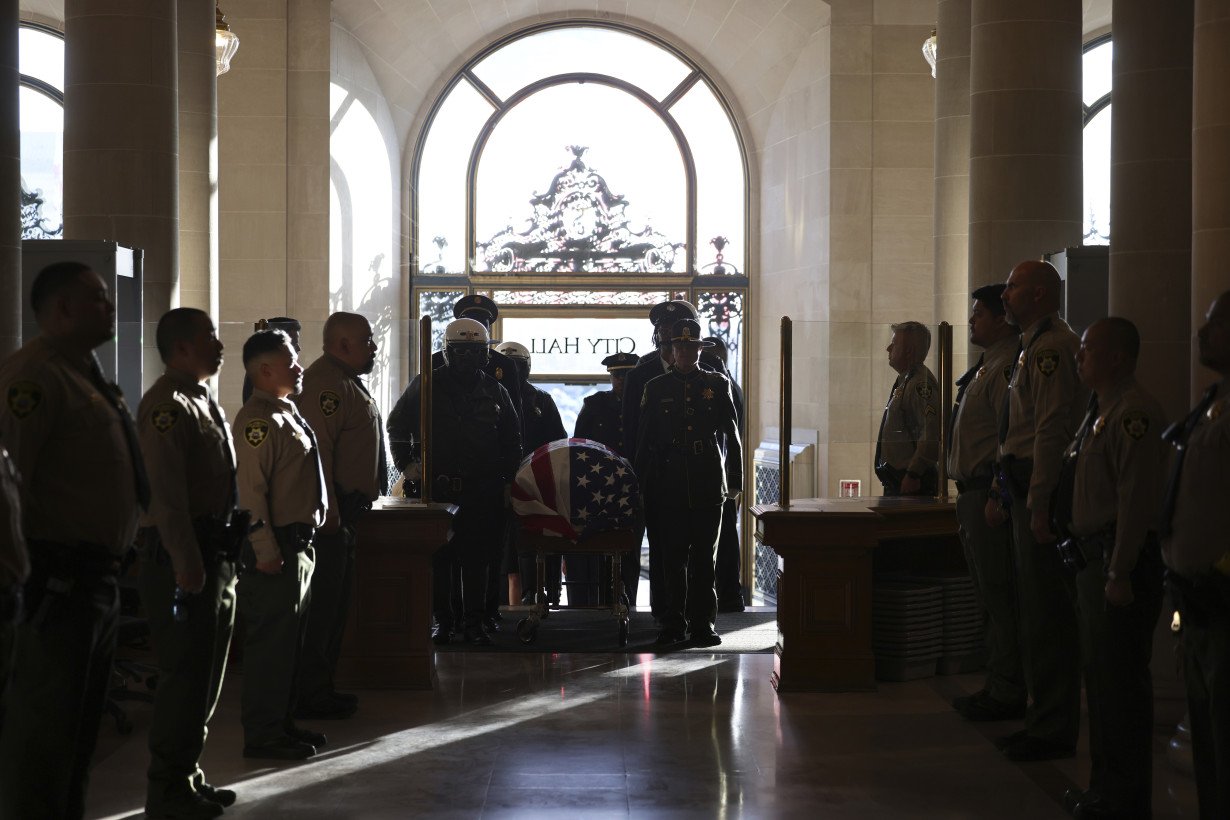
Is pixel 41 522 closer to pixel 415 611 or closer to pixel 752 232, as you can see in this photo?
pixel 415 611

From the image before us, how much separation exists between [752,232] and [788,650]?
998 centimetres

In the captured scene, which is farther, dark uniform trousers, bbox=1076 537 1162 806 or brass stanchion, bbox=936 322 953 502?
brass stanchion, bbox=936 322 953 502

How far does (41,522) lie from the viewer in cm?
382

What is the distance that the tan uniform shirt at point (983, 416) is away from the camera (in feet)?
20.5

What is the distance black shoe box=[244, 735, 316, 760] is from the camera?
5.62 metres

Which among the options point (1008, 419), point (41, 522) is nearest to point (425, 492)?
point (1008, 419)

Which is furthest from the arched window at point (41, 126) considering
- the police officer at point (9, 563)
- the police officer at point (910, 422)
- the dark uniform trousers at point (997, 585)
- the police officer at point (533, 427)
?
the police officer at point (9, 563)

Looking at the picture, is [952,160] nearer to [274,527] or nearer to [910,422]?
[910,422]

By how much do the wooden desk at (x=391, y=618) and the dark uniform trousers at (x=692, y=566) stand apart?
1709 mm

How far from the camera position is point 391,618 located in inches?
277

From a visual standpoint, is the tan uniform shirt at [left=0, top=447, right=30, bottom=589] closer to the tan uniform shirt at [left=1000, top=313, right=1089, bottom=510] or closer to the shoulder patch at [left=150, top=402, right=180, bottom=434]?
the shoulder patch at [left=150, top=402, right=180, bottom=434]

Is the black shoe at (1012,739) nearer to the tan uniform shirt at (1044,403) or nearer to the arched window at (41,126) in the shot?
the tan uniform shirt at (1044,403)

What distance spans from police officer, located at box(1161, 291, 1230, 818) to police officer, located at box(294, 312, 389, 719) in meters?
3.45

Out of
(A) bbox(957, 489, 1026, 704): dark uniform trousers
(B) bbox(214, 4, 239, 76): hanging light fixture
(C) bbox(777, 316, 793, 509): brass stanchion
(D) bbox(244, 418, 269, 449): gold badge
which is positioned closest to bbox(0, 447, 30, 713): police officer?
(D) bbox(244, 418, 269, 449): gold badge
